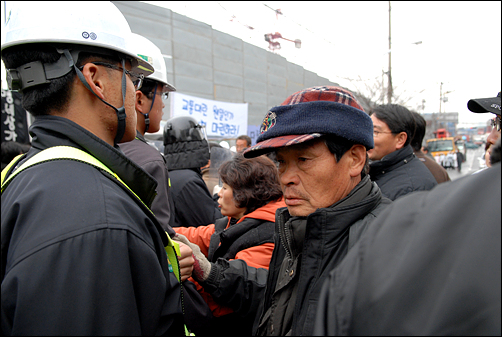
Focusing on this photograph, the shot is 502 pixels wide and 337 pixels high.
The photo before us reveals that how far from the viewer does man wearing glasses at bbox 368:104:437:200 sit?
10.2 ft

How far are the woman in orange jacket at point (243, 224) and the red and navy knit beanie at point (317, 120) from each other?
87 centimetres

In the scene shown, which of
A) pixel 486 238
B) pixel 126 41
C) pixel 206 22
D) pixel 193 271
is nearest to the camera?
pixel 486 238

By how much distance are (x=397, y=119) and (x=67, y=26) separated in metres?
3.11

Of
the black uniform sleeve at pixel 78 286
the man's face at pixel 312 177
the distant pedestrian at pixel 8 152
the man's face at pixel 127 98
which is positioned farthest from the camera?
the distant pedestrian at pixel 8 152

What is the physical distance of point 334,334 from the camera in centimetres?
52

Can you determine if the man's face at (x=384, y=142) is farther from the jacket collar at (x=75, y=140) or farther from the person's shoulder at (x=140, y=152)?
the jacket collar at (x=75, y=140)

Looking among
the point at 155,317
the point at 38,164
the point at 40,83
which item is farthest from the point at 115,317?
the point at 40,83

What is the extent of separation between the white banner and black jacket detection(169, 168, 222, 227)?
700cm

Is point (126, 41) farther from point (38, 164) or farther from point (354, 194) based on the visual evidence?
point (354, 194)

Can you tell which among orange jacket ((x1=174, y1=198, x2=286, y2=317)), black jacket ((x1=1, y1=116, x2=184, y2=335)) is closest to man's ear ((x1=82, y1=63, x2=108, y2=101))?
black jacket ((x1=1, y1=116, x2=184, y2=335))

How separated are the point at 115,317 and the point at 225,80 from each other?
17.6 metres

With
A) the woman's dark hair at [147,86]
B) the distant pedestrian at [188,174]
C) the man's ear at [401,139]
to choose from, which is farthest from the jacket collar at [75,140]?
the man's ear at [401,139]

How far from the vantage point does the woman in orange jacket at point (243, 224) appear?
215 centimetres

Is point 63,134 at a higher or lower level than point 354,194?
higher
